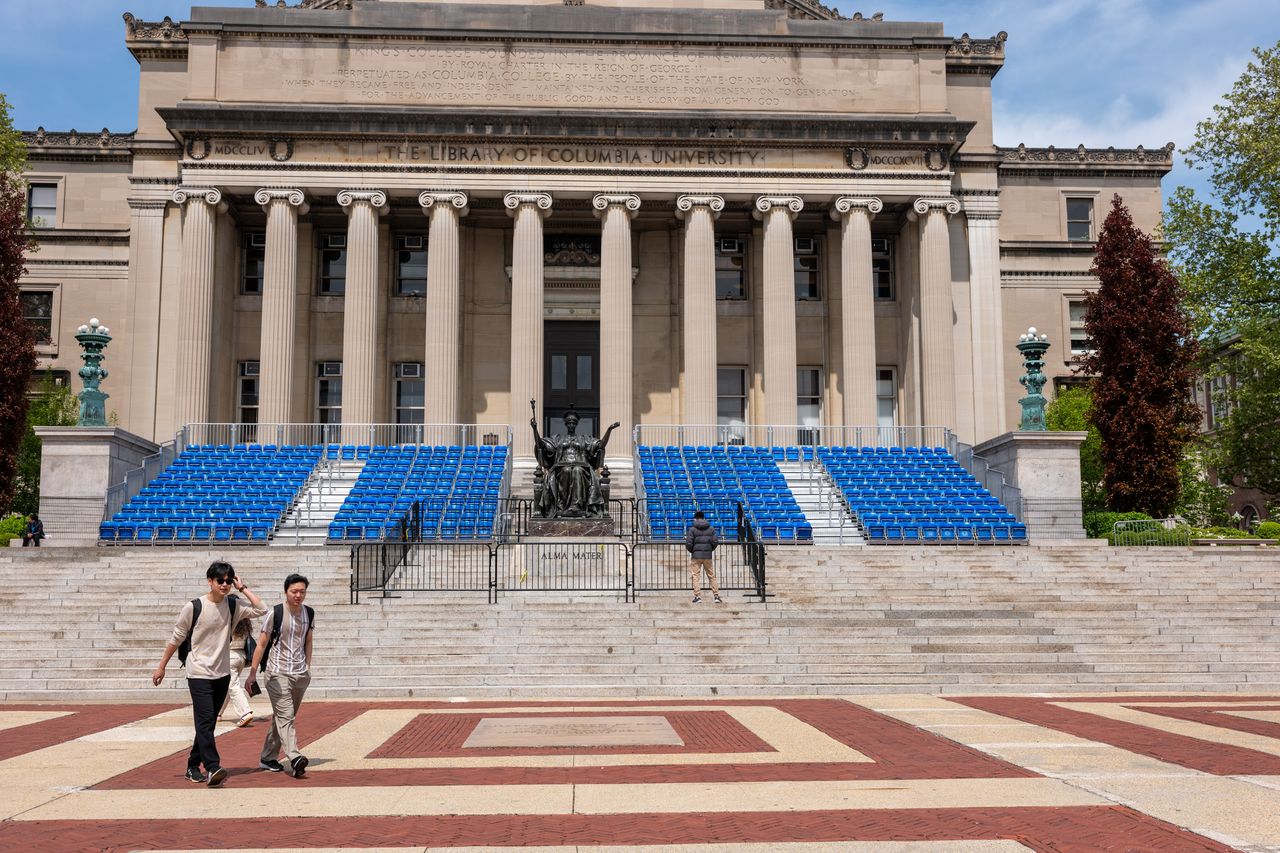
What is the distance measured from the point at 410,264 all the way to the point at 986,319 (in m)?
21.2

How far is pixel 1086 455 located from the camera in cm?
4022

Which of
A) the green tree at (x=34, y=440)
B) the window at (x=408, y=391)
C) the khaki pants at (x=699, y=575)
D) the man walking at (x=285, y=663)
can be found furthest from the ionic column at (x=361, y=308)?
the man walking at (x=285, y=663)

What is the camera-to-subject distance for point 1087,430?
39031 mm

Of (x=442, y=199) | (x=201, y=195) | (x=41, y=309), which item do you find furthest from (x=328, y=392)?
(x=41, y=309)

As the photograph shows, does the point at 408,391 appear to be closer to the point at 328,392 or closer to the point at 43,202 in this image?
the point at 328,392

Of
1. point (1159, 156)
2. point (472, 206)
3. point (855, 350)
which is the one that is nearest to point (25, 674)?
point (472, 206)

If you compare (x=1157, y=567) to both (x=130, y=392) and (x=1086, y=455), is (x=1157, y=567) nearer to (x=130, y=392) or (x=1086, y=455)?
(x=1086, y=455)

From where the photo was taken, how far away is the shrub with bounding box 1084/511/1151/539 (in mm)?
32250

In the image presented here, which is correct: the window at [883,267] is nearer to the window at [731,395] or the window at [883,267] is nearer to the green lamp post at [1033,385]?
the window at [731,395]

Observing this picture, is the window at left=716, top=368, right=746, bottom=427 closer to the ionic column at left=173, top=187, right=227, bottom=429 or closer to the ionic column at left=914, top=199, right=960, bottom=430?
the ionic column at left=914, top=199, right=960, bottom=430

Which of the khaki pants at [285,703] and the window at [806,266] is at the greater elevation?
the window at [806,266]

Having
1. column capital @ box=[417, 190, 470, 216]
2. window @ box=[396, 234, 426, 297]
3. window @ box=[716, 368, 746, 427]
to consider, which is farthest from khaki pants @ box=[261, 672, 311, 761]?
window @ box=[396, 234, 426, 297]

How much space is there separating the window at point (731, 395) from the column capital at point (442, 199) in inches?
435

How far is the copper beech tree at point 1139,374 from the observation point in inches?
1378
